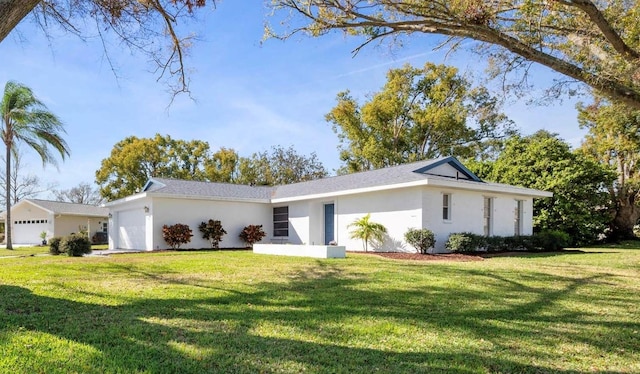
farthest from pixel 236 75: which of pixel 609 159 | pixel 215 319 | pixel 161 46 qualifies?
pixel 609 159

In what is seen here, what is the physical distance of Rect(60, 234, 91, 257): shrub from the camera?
15.3m

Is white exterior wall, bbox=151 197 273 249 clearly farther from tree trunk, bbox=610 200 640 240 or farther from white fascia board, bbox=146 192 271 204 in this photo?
tree trunk, bbox=610 200 640 240

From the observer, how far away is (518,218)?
1981 cm

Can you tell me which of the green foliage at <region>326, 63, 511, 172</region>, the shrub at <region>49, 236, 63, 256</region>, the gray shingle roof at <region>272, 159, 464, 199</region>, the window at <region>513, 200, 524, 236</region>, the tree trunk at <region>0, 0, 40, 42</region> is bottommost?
the shrub at <region>49, 236, 63, 256</region>

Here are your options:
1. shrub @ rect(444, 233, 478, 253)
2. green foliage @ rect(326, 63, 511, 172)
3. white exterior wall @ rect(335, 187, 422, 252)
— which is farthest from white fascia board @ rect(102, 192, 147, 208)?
green foliage @ rect(326, 63, 511, 172)

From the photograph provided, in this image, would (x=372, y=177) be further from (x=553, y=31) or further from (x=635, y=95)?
(x=635, y=95)

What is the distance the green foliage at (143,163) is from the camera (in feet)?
119

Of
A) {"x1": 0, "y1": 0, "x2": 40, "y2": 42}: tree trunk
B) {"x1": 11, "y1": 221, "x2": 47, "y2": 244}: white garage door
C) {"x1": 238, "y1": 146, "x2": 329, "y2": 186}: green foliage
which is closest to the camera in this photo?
{"x1": 0, "y1": 0, "x2": 40, "y2": 42}: tree trunk

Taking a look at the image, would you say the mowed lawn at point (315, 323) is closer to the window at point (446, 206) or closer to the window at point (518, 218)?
the window at point (446, 206)

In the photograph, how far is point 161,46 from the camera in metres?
8.63

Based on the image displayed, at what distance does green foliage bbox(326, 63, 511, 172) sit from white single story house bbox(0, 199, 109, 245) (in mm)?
21555

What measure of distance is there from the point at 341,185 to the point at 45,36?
13677 millimetres

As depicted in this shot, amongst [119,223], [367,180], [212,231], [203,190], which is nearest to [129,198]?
[119,223]

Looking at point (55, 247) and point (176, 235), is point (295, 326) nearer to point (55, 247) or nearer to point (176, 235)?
point (55, 247)
